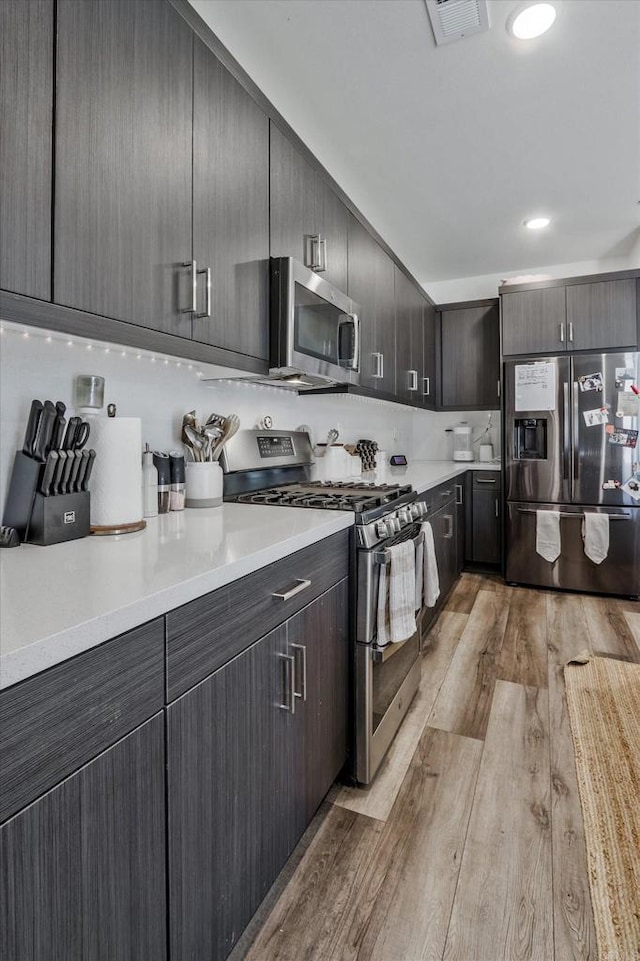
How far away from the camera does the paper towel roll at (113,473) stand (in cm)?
126

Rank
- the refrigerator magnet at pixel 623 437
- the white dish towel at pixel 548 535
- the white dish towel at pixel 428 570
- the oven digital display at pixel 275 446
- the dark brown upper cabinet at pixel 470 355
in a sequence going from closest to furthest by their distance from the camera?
the white dish towel at pixel 428 570, the oven digital display at pixel 275 446, the refrigerator magnet at pixel 623 437, the white dish towel at pixel 548 535, the dark brown upper cabinet at pixel 470 355

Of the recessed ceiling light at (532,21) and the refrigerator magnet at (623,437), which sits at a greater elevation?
the recessed ceiling light at (532,21)

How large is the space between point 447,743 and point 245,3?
105 inches

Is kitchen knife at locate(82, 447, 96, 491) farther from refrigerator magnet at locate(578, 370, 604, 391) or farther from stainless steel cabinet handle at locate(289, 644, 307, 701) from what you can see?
refrigerator magnet at locate(578, 370, 604, 391)

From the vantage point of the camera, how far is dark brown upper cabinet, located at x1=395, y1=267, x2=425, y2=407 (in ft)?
10.8

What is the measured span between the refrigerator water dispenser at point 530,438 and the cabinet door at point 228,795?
3.04 metres

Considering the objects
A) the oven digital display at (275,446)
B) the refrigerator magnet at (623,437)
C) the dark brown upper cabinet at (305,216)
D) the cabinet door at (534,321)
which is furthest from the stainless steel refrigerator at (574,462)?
the oven digital display at (275,446)

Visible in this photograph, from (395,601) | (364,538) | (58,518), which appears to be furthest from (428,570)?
(58,518)

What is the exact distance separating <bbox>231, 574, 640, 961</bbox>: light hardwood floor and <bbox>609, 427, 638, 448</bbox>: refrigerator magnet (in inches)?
72.5

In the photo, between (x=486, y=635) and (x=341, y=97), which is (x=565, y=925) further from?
(x=341, y=97)

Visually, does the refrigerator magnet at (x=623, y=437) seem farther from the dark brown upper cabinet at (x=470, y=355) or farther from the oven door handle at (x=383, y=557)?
the oven door handle at (x=383, y=557)

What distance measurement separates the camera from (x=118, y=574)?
0.89 m

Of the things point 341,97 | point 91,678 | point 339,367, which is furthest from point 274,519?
point 341,97

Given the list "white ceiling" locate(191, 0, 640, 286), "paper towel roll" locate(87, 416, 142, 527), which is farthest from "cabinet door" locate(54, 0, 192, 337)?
"white ceiling" locate(191, 0, 640, 286)
